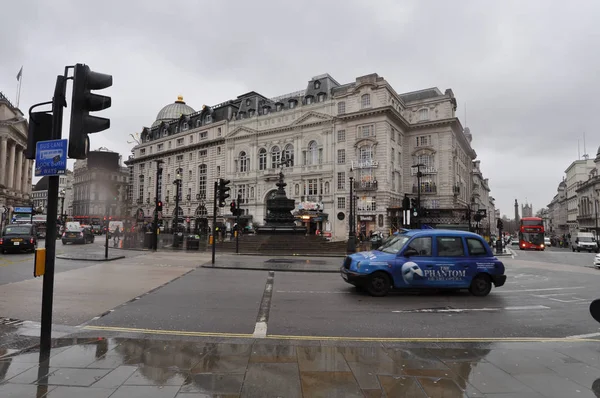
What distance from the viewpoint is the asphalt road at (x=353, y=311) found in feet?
21.1

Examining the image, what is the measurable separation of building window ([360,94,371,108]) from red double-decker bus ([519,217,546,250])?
24552 millimetres

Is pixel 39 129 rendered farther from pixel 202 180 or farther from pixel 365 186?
pixel 202 180

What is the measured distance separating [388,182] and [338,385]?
46838mm

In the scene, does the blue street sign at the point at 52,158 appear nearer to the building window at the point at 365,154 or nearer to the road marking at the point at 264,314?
the road marking at the point at 264,314

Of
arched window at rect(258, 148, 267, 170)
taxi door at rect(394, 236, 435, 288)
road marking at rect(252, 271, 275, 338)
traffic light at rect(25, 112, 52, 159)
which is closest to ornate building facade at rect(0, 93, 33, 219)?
arched window at rect(258, 148, 267, 170)

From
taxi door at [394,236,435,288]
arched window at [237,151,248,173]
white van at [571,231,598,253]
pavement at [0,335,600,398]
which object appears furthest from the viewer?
arched window at [237,151,248,173]

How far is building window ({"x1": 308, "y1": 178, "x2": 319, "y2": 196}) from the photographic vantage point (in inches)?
2167

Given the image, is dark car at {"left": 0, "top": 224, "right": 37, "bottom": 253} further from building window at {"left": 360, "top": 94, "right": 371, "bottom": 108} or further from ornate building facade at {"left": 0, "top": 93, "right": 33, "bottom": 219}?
building window at {"left": 360, "top": 94, "right": 371, "bottom": 108}

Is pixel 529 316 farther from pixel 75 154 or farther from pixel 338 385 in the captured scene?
pixel 75 154

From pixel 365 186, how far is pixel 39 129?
46500 millimetres

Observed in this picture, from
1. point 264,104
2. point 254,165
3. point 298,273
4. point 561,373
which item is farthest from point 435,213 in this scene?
point 561,373

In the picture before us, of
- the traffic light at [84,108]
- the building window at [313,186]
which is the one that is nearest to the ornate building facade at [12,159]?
the building window at [313,186]

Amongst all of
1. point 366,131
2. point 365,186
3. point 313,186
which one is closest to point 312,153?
point 313,186

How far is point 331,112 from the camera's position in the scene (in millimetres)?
54156
